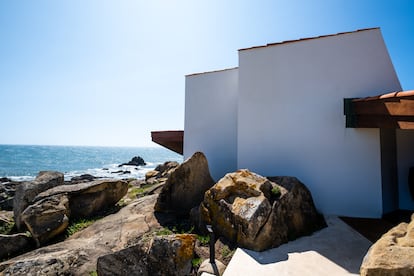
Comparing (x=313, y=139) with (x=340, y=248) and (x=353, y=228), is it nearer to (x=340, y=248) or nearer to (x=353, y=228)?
(x=353, y=228)

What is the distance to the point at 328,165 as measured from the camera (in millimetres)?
6656

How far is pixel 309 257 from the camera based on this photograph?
4.22 meters

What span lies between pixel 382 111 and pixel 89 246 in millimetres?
8038

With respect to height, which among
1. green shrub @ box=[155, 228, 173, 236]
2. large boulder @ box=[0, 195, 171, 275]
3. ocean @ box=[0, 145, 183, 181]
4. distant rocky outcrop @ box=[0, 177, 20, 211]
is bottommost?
ocean @ box=[0, 145, 183, 181]

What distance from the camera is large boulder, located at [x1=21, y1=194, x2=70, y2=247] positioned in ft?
19.4

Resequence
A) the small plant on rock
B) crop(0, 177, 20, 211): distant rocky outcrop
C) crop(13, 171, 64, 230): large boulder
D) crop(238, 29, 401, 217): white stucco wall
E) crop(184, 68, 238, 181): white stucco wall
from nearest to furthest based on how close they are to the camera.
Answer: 1. the small plant on rock
2. crop(238, 29, 401, 217): white stucco wall
3. crop(13, 171, 64, 230): large boulder
4. crop(184, 68, 238, 181): white stucco wall
5. crop(0, 177, 20, 211): distant rocky outcrop

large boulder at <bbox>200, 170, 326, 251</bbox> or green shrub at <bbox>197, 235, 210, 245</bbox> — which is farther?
green shrub at <bbox>197, 235, 210, 245</bbox>

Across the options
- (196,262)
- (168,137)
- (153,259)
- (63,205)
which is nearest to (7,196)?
(63,205)

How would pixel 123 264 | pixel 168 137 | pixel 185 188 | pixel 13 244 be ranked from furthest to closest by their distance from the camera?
1. pixel 168 137
2. pixel 185 188
3. pixel 13 244
4. pixel 123 264

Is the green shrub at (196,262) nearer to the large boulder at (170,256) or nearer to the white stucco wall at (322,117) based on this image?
the large boulder at (170,256)

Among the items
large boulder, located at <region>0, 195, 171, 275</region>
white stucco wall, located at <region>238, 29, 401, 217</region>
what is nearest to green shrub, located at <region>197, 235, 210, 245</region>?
large boulder, located at <region>0, 195, 171, 275</region>

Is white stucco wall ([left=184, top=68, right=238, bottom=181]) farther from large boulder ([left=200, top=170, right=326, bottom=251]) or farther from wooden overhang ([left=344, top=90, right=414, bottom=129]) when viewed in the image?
wooden overhang ([left=344, top=90, right=414, bottom=129])

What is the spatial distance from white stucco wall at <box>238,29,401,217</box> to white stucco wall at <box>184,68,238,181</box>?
1.54 meters

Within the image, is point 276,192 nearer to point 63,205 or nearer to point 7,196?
point 63,205
